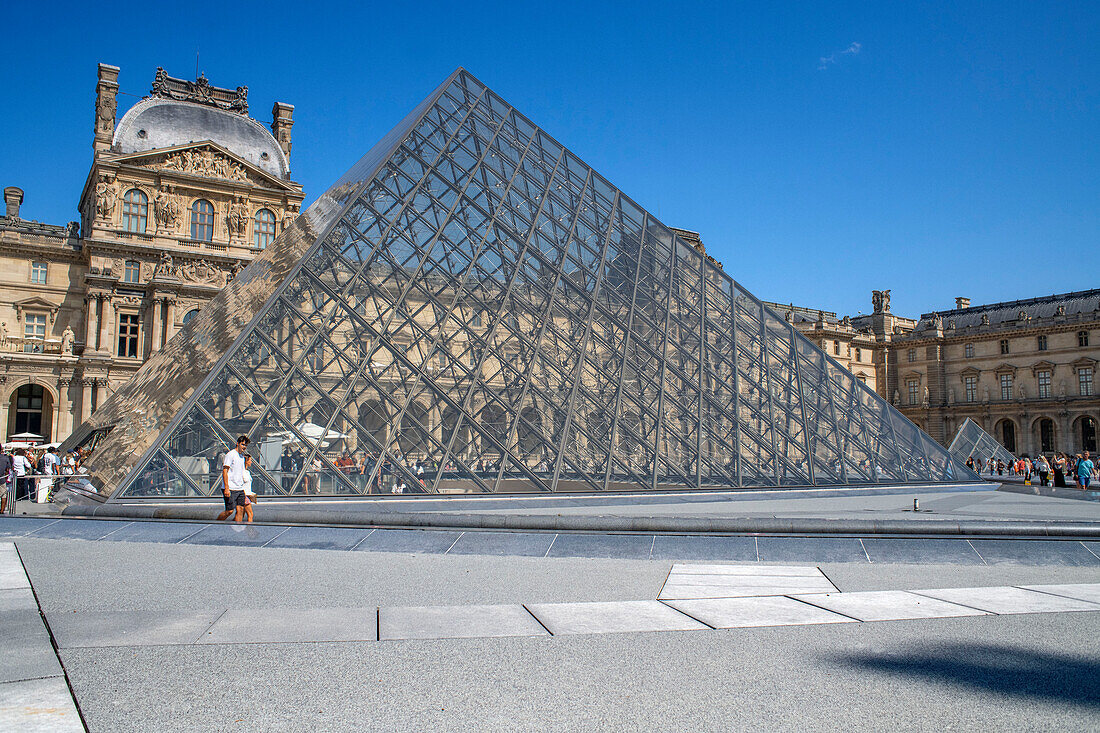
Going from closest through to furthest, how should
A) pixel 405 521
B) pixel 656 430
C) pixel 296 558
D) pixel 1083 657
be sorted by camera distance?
1. pixel 1083 657
2. pixel 296 558
3. pixel 405 521
4. pixel 656 430

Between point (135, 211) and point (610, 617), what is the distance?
44954 mm

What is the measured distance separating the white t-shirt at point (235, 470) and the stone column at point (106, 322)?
36261 mm

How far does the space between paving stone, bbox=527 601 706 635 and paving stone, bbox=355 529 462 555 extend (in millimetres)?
2843

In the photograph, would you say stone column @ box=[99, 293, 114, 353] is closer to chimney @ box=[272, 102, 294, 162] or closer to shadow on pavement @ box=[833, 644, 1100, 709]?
chimney @ box=[272, 102, 294, 162]

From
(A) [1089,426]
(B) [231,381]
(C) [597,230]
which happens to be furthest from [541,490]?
(A) [1089,426]

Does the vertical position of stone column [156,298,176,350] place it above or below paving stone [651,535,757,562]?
above

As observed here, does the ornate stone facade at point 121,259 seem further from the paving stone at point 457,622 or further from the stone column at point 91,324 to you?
the paving stone at point 457,622

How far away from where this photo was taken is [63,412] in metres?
39.5

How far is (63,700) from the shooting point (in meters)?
3.39

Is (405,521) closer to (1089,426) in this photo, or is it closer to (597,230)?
(597,230)

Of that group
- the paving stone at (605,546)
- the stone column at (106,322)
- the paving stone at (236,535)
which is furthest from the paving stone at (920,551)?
the stone column at (106,322)

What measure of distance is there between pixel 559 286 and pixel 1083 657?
13.2m

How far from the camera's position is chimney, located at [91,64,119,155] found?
4412cm

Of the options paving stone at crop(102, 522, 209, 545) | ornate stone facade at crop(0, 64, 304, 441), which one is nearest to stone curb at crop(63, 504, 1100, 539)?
paving stone at crop(102, 522, 209, 545)
